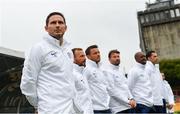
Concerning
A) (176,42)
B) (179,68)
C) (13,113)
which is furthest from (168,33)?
(13,113)

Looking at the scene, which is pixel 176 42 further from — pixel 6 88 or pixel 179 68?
pixel 6 88

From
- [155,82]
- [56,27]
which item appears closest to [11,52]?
[155,82]

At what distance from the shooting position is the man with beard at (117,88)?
829 centimetres

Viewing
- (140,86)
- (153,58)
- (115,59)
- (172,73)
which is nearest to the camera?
(115,59)

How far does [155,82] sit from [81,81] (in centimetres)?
340

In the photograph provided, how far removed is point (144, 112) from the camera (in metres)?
9.24

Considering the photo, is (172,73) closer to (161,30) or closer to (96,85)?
(161,30)

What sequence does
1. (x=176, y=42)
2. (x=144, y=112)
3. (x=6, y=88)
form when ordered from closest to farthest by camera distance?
1. (x=144, y=112)
2. (x=6, y=88)
3. (x=176, y=42)

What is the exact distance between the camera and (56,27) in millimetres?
4824

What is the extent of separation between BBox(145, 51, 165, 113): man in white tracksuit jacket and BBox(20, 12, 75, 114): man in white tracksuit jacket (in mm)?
4933

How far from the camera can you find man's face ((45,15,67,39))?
4.83 m

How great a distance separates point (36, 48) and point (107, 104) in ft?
10.5

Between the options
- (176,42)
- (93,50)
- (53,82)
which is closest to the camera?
(53,82)

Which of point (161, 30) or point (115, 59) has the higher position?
point (161, 30)
